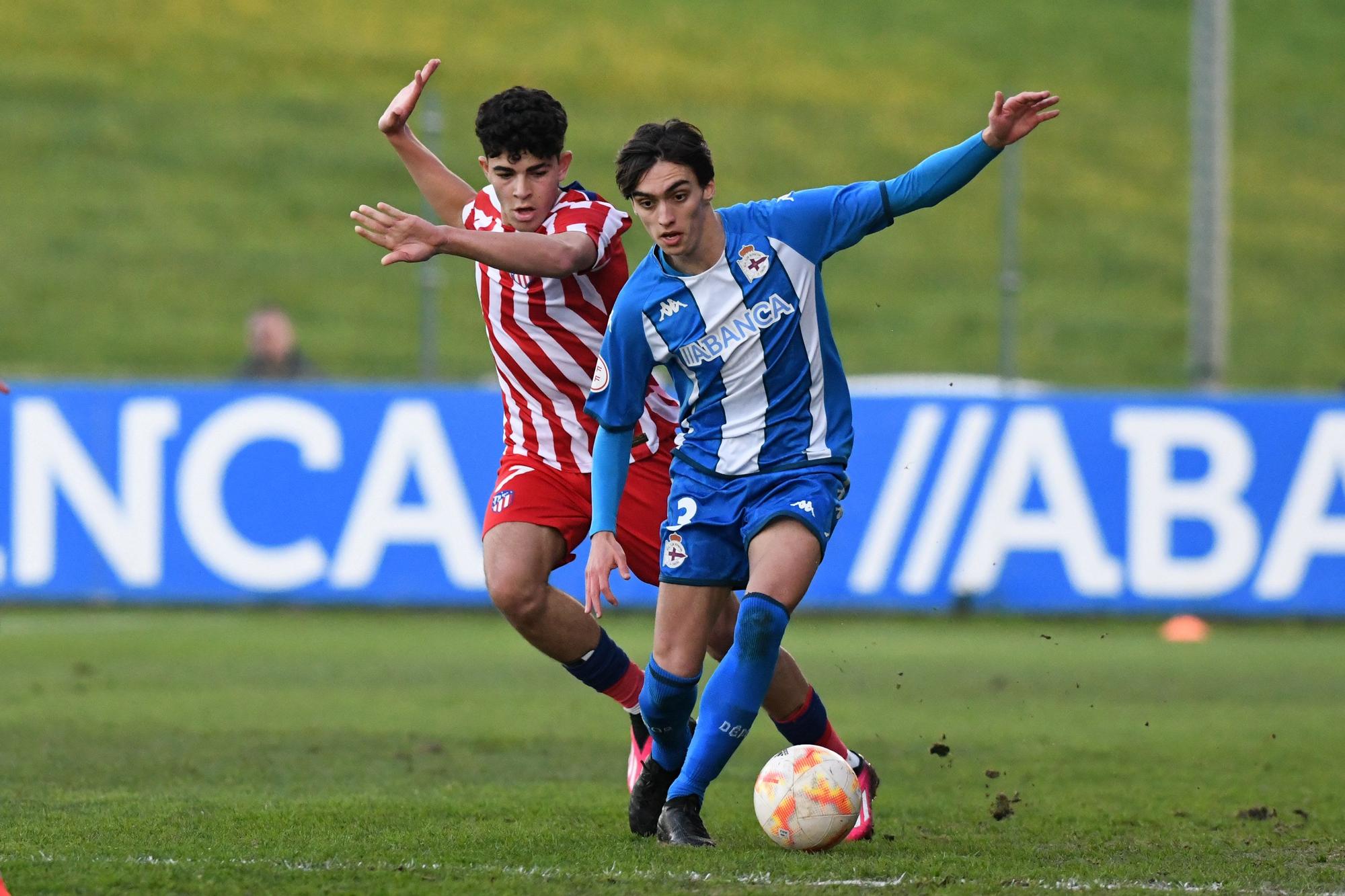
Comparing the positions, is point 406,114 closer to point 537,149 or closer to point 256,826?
point 537,149

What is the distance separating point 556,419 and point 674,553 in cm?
104

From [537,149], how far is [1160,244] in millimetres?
24661

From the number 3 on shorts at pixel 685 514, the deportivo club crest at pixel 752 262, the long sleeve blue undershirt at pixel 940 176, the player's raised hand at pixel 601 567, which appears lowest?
the player's raised hand at pixel 601 567

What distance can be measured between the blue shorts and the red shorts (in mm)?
689

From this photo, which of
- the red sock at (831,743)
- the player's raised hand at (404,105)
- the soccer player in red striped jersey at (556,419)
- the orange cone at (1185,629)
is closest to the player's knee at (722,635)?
the soccer player in red striped jersey at (556,419)

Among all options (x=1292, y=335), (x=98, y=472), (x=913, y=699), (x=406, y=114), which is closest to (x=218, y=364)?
(x=98, y=472)

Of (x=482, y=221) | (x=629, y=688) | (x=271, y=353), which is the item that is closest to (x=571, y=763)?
(x=629, y=688)

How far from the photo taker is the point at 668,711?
582 centimetres

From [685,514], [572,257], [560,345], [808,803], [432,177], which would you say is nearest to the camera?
[808,803]

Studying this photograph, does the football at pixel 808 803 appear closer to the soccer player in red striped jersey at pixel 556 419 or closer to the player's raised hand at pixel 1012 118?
the soccer player in red striped jersey at pixel 556 419

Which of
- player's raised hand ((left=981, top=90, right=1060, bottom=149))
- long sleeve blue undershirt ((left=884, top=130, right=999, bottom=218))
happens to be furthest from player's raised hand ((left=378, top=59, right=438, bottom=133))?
player's raised hand ((left=981, top=90, right=1060, bottom=149))

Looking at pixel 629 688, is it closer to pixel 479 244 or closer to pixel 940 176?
pixel 479 244

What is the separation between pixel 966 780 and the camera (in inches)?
289

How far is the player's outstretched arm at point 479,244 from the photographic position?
18.0 feet
